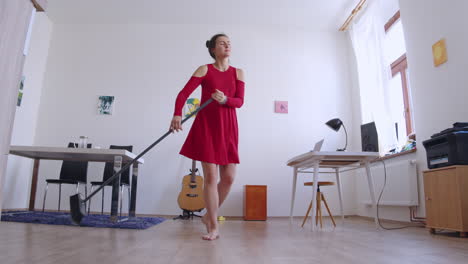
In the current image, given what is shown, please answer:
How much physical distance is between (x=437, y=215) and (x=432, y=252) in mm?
1086

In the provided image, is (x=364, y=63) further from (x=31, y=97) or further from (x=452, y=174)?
(x=31, y=97)

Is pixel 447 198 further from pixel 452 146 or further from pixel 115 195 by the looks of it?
pixel 115 195

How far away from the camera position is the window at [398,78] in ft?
14.0

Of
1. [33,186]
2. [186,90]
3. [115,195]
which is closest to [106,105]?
[33,186]

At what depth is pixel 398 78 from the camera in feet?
14.9

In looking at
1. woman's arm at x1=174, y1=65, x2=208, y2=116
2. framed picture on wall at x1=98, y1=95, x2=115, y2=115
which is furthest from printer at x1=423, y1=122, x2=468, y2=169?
framed picture on wall at x1=98, y1=95, x2=115, y2=115

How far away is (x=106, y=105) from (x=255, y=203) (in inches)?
109

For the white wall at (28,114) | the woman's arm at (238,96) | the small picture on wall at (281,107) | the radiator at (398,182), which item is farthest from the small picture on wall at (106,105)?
the radiator at (398,182)

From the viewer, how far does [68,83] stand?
17.8 ft

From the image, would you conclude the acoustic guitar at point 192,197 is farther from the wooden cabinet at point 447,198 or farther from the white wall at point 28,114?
the wooden cabinet at point 447,198

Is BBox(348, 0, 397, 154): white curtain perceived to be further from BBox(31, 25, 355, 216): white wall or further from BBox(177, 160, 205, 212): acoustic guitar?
BBox(177, 160, 205, 212): acoustic guitar

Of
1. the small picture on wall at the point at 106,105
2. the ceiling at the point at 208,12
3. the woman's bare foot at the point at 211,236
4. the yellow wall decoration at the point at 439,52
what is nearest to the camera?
the woman's bare foot at the point at 211,236

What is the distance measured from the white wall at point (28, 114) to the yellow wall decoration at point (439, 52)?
5120mm

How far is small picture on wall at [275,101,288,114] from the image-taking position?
539 cm
